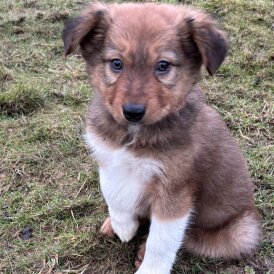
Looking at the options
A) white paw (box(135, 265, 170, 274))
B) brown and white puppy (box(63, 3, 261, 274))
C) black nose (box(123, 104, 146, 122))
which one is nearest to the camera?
black nose (box(123, 104, 146, 122))

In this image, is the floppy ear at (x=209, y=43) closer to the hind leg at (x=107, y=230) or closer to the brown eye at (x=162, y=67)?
the brown eye at (x=162, y=67)

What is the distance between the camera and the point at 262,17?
7184 millimetres

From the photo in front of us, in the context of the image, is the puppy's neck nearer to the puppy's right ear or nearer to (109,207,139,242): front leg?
the puppy's right ear

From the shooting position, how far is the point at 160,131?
132 inches

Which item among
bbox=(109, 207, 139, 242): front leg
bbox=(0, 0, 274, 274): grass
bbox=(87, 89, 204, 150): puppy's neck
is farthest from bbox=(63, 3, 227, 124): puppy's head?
bbox=(0, 0, 274, 274): grass

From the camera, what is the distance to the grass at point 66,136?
408cm

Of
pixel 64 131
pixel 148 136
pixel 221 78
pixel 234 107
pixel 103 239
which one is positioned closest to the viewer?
pixel 148 136

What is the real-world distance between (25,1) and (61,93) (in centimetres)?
246

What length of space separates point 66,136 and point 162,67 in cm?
224

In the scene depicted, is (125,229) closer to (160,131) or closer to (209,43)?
(160,131)

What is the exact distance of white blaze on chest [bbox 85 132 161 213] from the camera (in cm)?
336

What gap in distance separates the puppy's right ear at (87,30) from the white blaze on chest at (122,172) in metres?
0.62

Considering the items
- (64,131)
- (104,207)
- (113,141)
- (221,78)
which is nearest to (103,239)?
(104,207)

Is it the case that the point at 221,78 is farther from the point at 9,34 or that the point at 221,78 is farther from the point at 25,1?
the point at 25,1
